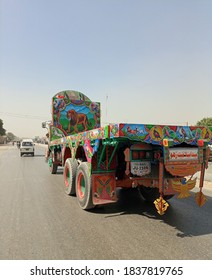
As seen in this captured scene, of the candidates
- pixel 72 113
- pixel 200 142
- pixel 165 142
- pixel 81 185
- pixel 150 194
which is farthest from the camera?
pixel 72 113

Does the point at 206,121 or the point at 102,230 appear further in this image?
the point at 206,121

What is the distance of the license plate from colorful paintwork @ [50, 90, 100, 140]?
6.40m

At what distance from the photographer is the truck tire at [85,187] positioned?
5.22 meters

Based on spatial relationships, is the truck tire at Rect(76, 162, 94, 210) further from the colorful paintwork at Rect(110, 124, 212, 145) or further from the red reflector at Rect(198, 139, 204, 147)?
the red reflector at Rect(198, 139, 204, 147)

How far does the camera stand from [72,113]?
10.6 metres

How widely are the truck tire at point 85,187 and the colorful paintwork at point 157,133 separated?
5.49 feet

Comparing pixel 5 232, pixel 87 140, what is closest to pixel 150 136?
pixel 87 140

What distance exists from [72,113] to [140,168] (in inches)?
263

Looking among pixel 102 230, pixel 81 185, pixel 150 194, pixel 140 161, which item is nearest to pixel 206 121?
pixel 150 194

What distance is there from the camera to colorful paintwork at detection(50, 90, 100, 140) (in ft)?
34.2

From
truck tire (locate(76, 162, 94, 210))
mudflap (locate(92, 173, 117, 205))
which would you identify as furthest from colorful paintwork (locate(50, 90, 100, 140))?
mudflap (locate(92, 173, 117, 205))

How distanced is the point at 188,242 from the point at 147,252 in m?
0.82

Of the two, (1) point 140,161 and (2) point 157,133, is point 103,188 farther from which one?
(2) point 157,133

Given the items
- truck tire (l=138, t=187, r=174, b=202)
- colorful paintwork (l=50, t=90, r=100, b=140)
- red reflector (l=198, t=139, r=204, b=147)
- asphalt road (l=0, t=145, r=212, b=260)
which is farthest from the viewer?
colorful paintwork (l=50, t=90, r=100, b=140)
